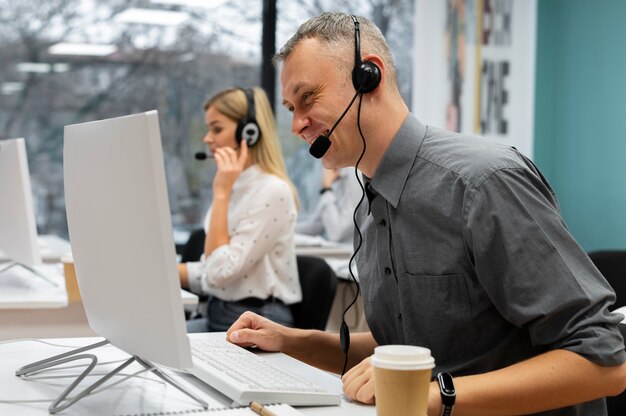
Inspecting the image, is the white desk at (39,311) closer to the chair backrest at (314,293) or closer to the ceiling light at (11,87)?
the chair backrest at (314,293)

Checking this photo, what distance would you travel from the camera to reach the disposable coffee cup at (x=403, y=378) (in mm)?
890

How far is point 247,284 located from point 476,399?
1.59 metres

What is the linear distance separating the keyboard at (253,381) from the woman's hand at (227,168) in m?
1.52

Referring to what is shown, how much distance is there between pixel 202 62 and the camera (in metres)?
4.25

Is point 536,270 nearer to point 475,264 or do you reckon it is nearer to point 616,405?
point 475,264

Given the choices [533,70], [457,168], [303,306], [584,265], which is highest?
[457,168]

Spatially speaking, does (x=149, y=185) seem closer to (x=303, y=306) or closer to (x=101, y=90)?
(x=303, y=306)

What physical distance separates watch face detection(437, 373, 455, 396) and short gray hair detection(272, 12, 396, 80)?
560mm

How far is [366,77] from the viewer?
132 cm

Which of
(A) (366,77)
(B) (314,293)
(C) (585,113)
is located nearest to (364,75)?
(A) (366,77)

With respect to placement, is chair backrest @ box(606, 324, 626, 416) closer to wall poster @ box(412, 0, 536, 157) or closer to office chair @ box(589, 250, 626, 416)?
office chair @ box(589, 250, 626, 416)

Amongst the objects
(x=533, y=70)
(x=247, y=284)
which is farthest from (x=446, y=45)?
(x=247, y=284)

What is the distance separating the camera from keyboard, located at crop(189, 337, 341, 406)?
108 cm

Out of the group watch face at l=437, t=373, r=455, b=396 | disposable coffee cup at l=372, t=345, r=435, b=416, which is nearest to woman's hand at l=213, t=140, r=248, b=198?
watch face at l=437, t=373, r=455, b=396
